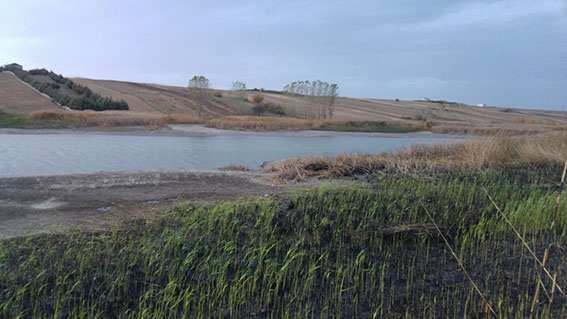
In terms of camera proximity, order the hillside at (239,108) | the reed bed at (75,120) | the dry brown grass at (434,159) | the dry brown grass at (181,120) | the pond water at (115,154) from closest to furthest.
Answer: the dry brown grass at (434,159)
the pond water at (115,154)
the reed bed at (75,120)
the dry brown grass at (181,120)
the hillside at (239,108)

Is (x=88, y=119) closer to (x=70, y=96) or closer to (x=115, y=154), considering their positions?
(x=70, y=96)

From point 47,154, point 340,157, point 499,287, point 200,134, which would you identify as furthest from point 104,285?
point 200,134

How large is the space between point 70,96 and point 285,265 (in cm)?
4011

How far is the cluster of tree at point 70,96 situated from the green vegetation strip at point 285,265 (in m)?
34.7

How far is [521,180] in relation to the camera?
966 cm

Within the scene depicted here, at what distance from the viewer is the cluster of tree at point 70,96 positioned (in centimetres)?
3666

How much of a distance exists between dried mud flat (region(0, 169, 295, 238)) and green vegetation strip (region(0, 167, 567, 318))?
73 cm

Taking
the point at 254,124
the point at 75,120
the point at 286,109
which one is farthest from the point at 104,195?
the point at 286,109

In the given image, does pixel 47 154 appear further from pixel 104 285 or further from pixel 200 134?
pixel 104 285

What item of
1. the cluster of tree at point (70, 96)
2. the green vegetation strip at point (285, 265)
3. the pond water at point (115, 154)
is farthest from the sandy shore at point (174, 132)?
the green vegetation strip at point (285, 265)

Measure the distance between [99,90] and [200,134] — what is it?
84.2ft

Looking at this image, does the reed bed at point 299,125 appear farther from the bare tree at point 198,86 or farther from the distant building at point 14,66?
the distant building at point 14,66

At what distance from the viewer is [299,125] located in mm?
35031

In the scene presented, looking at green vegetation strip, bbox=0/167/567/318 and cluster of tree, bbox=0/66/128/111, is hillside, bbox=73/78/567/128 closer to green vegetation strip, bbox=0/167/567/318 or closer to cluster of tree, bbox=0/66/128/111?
cluster of tree, bbox=0/66/128/111
